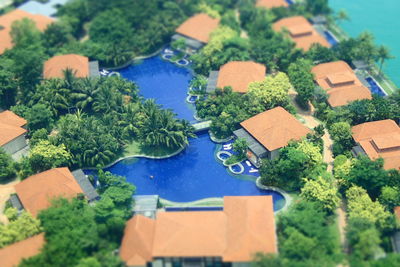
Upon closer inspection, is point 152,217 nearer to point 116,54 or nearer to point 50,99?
point 50,99

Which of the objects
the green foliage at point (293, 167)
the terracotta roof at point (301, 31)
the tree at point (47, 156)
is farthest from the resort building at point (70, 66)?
the terracotta roof at point (301, 31)

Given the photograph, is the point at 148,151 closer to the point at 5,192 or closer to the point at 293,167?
the point at 5,192

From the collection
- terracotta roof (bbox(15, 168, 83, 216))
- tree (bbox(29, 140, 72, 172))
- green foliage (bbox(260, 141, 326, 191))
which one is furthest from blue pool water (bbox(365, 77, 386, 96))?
terracotta roof (bbox(15, 168, 83, 216))

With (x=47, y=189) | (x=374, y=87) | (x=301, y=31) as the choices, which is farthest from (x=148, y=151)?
(x=301, y=31)

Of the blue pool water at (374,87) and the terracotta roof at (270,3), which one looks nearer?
the blue pool water at (374,87)

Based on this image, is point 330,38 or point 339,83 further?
point 330,38

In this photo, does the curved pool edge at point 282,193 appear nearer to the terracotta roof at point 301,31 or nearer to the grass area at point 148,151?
the grass area at point 148,151

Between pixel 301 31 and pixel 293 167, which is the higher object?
pixel 293 167
